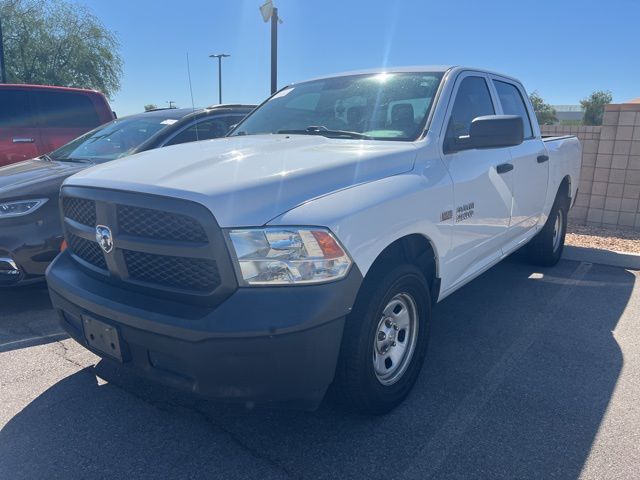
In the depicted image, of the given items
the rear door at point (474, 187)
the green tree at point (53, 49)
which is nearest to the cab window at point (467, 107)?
the rear door at point (474, 187)

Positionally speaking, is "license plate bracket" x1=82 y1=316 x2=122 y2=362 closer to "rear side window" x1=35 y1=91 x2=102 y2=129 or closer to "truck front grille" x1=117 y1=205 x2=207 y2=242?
"truck front grille" x1=117 y1=205 x2=207 y2=242

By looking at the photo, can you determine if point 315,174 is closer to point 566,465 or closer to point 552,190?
point 566,465

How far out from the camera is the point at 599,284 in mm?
5125

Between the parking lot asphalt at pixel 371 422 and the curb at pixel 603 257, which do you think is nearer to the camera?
the parking lot asphalt at pixel 371 422

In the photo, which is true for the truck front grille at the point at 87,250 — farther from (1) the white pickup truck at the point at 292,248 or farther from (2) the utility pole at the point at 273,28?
(2) the utility pole at the point at 273,28

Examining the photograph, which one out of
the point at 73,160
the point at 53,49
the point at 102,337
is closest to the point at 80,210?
the point at 102,337

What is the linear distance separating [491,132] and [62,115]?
6.16 meters

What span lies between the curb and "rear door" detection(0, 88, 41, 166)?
6.89 meters

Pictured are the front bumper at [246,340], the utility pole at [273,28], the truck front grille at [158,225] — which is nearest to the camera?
A: the front bumper at [246,340]

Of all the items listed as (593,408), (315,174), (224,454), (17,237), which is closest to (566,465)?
(593,408)

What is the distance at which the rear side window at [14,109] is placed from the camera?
6.75 meters

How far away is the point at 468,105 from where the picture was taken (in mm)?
3648

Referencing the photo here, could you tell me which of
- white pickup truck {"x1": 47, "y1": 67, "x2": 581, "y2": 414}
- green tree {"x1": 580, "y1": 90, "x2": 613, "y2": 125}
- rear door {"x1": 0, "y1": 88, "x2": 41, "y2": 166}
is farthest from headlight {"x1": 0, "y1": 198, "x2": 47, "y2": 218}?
green tree {"x1": 580, "y1": 90, "x2": 613, "y2": 125}

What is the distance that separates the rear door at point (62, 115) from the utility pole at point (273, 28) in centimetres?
306
